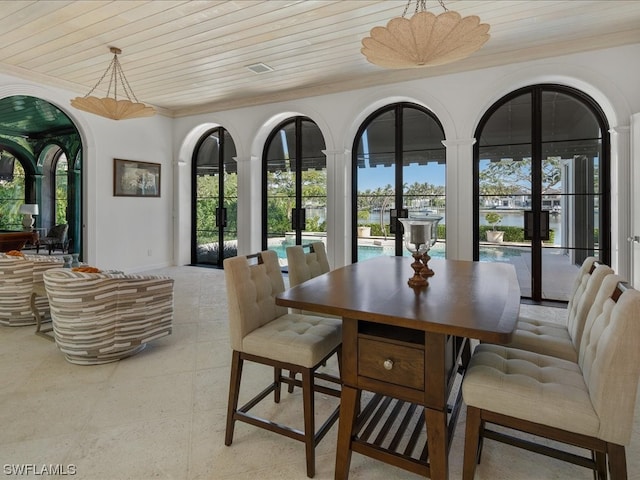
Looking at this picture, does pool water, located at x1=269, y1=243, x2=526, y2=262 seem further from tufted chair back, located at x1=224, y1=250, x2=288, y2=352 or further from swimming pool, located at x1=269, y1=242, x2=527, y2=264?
tufted chair back, located at x1=224, y1=250, x2=288, y2=352

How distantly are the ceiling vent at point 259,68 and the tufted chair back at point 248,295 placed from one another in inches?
133

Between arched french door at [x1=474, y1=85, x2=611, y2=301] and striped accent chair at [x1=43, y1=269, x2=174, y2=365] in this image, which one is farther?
arched french door at [x1=474, y1=85, x2=611, y2=301]

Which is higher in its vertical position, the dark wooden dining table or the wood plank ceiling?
the wood plank ceiling

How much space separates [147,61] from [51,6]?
1305mm

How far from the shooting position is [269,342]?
183 centimetres

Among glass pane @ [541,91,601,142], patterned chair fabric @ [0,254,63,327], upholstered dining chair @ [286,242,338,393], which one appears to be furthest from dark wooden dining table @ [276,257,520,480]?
glass pane @ [541,91,601,142]

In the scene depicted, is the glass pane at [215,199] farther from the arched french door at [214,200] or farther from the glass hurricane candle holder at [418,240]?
the glass hurricane candle holder at [418,240]

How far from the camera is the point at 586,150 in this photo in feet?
14.5

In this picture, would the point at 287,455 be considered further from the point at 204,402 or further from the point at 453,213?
the point at 453,213

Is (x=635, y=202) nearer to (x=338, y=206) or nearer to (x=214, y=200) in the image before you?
(x=338, y=206)

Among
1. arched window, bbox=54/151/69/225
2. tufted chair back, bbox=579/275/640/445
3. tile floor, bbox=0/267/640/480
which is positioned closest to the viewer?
tufted chair back, bbox=579/275/640/445

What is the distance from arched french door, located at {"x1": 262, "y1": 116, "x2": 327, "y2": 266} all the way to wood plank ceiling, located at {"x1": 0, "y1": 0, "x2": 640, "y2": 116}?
0.94 m

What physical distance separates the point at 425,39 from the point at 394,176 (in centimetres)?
289

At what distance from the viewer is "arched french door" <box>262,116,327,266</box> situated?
602 centimetres
